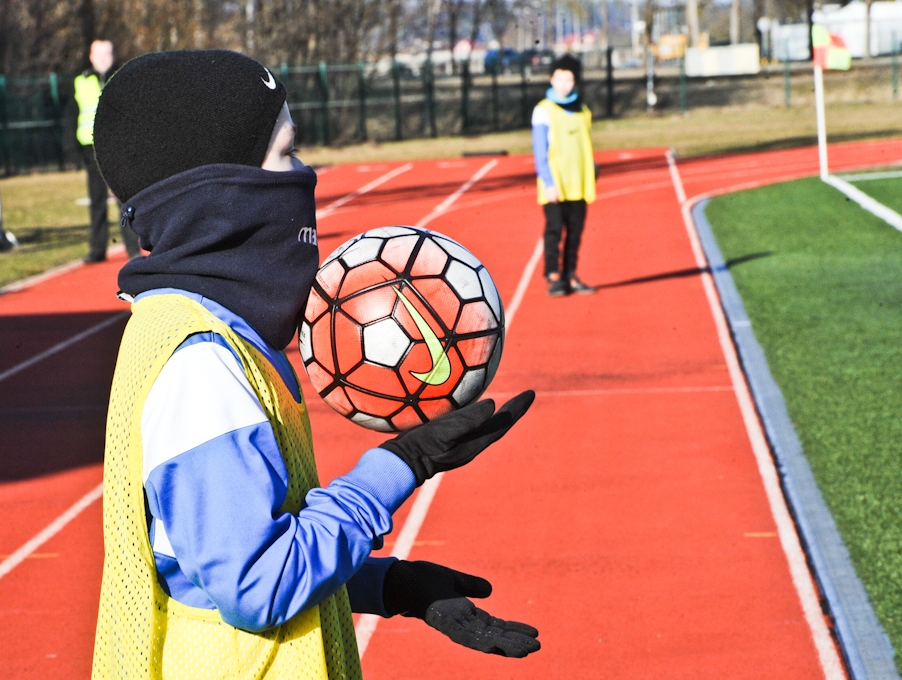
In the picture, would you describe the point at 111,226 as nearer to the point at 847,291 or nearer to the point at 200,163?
the point at 847,291

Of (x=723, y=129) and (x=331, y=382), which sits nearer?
(x=331, y=382)

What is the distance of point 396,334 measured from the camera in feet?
7.48

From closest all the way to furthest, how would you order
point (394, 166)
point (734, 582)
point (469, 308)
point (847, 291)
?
point (469, 308)
point (734, 582)
point (847, 291)
point (394, 166)

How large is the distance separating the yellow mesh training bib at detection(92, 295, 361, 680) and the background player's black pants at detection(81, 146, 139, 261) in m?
11.5

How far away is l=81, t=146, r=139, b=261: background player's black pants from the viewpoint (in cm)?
1330

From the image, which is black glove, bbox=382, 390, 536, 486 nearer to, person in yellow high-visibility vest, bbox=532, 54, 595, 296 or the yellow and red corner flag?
person in yellow high-visibility vest, bbox=532, 54, 595, 296

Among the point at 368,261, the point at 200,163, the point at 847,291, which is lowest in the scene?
the point at 847,291

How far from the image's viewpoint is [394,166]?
28594 mm

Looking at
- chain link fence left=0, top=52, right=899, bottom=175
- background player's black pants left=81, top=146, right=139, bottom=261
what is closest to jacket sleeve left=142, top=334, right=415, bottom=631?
background player's black pants left=81, top=146, right=139, bottom=261

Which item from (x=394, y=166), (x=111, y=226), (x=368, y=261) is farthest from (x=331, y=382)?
(x=394, y=166)

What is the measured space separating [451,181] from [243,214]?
74.5 ft

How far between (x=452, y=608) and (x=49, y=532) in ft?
14.6

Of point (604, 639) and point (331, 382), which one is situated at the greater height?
point (331, 382)

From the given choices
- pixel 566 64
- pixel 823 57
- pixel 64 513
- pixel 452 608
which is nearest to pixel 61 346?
pixel 64 513
